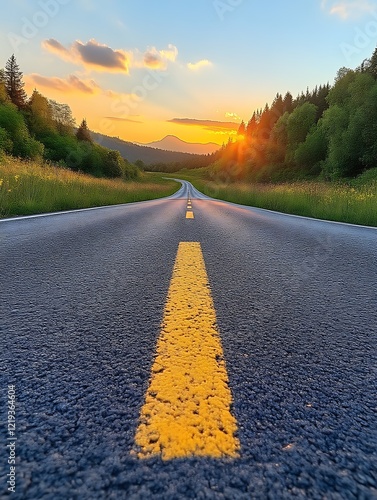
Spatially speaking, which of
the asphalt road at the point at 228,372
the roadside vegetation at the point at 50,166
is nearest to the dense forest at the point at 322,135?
the roadside vegetation at the point at 50,166

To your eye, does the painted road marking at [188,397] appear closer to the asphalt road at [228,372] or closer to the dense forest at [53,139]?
the asphalt road at [228,372]

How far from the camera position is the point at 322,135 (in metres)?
51.4

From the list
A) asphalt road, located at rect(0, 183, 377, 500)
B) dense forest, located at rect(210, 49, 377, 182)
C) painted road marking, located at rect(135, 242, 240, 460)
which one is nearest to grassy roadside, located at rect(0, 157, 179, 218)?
asphalt road, located at rect(0, 183, 377, 500)

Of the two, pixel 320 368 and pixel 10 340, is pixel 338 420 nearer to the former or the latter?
pixel 320 368

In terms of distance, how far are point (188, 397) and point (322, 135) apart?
193 feet

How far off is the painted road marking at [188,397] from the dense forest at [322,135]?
146 feet

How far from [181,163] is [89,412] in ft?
625

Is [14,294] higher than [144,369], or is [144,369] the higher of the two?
[144,369]

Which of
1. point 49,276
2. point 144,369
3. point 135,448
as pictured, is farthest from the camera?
point 49,276

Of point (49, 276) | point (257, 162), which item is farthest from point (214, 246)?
point (257, 162)

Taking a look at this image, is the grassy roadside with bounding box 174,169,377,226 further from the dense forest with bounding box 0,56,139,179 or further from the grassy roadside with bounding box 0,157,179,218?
the dense forest with bounding box 0,56,139,179

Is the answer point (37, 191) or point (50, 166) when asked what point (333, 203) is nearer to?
point (37, 191)

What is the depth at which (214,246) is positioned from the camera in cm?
389

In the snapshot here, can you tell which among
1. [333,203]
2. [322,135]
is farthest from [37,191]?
[322,135]
